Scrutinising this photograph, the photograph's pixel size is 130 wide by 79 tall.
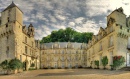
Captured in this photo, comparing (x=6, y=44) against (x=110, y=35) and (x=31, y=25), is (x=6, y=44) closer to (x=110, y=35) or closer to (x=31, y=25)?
(x=31, y=25)

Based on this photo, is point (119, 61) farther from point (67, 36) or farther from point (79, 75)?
point (67, 36)

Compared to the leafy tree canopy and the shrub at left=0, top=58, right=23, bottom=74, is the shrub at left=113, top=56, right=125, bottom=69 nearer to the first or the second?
the shrub at left=0, top=58, right=23, bottom=74

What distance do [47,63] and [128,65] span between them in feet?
129

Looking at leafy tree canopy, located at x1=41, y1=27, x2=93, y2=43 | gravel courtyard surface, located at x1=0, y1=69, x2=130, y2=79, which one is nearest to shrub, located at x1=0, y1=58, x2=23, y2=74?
gravel courtyard surface, located at x1=0, y1=69, x2=130, y2=79

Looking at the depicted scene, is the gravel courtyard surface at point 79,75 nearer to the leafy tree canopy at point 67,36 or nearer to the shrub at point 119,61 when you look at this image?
the shrub at point 119,61

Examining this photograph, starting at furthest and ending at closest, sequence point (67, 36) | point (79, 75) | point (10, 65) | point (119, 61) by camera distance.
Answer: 1. point (67, 36)
2. point (10, 65)
3. point (119, 61)
4. point (79, 75)

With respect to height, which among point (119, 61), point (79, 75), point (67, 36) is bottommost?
point (79, 75)

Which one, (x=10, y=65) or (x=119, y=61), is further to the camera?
(x=10, y=65)

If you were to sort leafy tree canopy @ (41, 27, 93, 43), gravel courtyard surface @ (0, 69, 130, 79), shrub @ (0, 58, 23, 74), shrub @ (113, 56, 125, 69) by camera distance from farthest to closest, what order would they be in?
1. leafy tree canopy @ (41, 27, 93, 43)
2. shrub @ (0, 58, 23, 74)
3. shrub @ (113, 56, 125, 69)
4. gravel courtyard surface @ (0, 69, 130, 79)

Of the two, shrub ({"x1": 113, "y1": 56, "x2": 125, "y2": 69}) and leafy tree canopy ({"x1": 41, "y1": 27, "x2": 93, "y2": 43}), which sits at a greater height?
leafy tree canopy ({"x1": 41, "y1": 27, "x2": 93, "y2": 43})

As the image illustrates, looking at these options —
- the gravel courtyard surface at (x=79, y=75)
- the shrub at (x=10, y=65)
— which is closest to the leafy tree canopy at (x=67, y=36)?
the shrub at (x=10, y=65)

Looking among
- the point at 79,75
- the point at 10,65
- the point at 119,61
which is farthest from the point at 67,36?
the point at 79,75

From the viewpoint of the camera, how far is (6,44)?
31703 millimetres

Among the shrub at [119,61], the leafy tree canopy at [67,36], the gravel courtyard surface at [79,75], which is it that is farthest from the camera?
the leafy tree canopy at [67,36]
